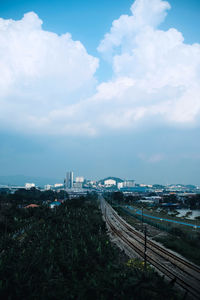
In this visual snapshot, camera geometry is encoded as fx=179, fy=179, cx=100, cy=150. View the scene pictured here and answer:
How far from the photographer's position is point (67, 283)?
39.6 ft

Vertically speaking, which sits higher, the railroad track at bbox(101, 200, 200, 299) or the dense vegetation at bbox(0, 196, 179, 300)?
the dense vegetation at bbox(0, 196, 179, 300)

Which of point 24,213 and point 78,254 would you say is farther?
point 24,213

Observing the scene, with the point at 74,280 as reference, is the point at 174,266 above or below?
below

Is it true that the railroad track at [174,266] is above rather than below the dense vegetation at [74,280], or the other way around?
below

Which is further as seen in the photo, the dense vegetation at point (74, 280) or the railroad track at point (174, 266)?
the railroad track at point (174, 266)

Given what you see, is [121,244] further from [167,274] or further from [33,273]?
[33,273]

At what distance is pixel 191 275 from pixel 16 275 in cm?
1516

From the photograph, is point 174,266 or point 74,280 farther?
point 174,266

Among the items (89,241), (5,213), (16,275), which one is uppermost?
(16,275)

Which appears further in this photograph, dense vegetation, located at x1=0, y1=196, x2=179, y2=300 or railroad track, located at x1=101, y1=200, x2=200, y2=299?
railroad track, located at x1=101, y1=200, x2=200, y2=299

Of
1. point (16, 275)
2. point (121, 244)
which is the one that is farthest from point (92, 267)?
point (121, 244)

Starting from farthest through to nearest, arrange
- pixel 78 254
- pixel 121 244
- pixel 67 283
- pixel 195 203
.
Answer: pixel 195 203
pixel 121 244
pixel 78 254
pixel 67 283

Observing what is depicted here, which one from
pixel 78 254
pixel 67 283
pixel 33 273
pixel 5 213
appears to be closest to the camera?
pixel 67 283

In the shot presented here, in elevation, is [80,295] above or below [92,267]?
above
